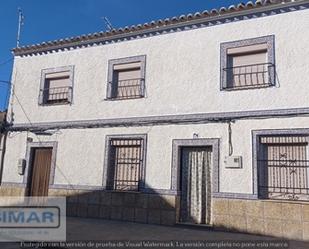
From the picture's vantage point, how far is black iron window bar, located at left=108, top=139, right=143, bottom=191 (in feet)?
32.7

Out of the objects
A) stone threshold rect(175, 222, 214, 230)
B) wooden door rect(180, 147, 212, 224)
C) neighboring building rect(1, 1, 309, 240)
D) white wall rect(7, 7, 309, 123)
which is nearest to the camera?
neighboring building rect(1, 1, 309, 240)

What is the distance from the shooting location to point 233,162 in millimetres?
8570

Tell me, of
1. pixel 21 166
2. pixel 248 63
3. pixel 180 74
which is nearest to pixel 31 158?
pixel 21 166

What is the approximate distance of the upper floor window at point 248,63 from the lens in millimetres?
8742

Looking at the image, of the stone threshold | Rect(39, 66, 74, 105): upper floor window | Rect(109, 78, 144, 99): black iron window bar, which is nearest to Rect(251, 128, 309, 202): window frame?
the stone threshold

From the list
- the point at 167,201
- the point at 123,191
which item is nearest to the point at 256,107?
the point at 167,201

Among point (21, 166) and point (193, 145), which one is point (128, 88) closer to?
point (193, 145)

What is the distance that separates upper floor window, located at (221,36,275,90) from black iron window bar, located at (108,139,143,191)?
10.00 ft

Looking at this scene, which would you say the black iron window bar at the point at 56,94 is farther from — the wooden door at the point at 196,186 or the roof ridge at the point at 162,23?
the wooden door at the point at 196,186

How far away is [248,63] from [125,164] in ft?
14.4

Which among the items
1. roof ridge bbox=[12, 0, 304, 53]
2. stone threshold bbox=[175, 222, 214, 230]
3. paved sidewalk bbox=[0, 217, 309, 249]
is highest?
roof ridge bbox=[12, 0, 304, 53]

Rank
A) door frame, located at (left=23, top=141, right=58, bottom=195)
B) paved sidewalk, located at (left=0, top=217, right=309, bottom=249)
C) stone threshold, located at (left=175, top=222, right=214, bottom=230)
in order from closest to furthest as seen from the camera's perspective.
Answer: paved sidewalk, located at (left=0, top=217, right=309, bottom=249) < stone threshold, located at (left=175, top=222, right=214, bottom=230) < door frame, located at (left=23, top=141, right=58, bottom=195)

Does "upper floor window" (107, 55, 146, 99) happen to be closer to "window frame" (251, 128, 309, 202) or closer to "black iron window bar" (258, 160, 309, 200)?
"window frame" (251, 128, 309, 202)

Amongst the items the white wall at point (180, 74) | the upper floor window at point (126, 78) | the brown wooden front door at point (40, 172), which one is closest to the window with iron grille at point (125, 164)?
the white wall at point (180, 74)
